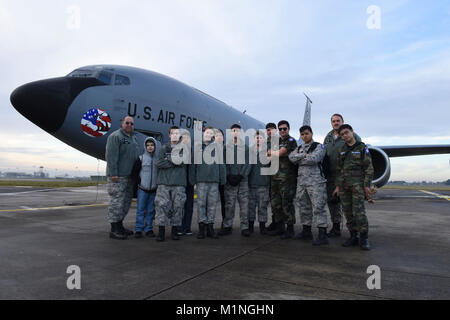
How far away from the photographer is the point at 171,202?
15.8 feet

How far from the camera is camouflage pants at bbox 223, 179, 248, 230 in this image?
5113 millimetres

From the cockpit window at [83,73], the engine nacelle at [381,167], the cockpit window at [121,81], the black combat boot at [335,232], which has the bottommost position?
the black combat boot at [335,232]

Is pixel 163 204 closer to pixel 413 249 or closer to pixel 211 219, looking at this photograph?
Answer: pixel 211 219

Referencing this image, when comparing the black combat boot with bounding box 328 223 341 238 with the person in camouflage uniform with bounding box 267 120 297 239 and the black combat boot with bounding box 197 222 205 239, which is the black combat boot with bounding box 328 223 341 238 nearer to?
the person in camouflage uniform with bounding box 267 120 297 239

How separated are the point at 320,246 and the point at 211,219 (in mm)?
1758

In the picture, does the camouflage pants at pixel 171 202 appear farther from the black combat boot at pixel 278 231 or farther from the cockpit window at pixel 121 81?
the cockpit window at pixel 121 81

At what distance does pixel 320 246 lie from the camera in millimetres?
4238

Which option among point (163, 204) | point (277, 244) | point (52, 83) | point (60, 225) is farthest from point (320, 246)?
point (52, 83)

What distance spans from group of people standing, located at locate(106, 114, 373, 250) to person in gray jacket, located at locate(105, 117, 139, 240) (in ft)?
0.05

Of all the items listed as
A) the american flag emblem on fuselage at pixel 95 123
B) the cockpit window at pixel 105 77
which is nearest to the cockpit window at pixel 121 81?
the cockpit window at pixel 105 77

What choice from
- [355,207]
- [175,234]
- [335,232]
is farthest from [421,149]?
[175,234]

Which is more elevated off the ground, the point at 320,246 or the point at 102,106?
the point at 102,106

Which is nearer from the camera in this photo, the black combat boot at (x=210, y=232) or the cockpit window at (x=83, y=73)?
the black combat boot at (x=210, y=232)

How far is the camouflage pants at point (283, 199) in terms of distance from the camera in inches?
192
